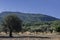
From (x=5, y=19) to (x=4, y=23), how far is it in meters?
1.05

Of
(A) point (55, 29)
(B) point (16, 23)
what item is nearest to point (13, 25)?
(B) point (16, 23)

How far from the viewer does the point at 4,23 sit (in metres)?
43.7

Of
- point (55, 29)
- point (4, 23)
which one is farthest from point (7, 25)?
point (55, 29)

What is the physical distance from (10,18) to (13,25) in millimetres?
1922

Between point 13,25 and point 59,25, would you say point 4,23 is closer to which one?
point 13,25

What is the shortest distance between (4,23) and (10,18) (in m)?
2.11

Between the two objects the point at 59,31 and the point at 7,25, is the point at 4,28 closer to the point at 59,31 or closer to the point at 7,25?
the point at 7,25

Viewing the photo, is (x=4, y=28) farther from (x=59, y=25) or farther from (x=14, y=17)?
(x=59, y=25)

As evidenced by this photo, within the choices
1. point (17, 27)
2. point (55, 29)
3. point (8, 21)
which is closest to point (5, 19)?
point (8, 21)

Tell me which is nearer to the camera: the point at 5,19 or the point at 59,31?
the point at 5,19

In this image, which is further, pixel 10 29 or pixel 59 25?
pixel 59 25

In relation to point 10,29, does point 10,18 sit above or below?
above

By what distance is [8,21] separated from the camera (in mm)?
43250

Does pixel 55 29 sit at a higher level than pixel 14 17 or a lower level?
lower
